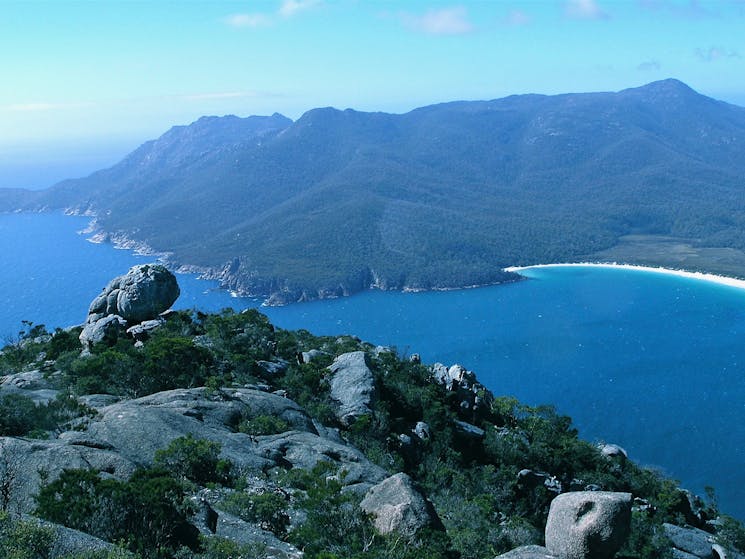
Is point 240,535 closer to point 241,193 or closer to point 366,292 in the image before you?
point 366,292

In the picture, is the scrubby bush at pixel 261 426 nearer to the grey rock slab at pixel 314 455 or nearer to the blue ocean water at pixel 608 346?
the grey rock slab at pixel 314 455

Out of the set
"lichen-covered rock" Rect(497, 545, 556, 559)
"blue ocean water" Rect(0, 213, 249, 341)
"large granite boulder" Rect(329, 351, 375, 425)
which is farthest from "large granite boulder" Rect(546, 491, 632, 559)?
"blue ocean water" Rect(0, 213, 249, 341)

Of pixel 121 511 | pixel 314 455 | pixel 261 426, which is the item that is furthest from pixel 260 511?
pixel 261 426

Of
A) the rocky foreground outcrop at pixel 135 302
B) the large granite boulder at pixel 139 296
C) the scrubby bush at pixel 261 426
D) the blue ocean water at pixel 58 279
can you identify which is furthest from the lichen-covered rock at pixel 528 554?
the blue ocean water at pixel 58 279

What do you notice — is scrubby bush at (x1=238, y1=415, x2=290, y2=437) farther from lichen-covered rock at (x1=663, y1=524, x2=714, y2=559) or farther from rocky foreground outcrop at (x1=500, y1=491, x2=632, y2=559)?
lichen-covered rock at (x1=663, y1=524, x2=714, y2=559)

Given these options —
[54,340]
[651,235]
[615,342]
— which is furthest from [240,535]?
[651,235]

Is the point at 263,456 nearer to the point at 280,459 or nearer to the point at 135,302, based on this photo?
the point at 280,459

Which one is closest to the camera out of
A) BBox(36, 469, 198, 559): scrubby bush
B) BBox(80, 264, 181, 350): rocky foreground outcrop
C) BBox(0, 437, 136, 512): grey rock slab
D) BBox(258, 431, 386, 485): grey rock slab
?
BBox(36, 469, 198, 559): scrubby bush
